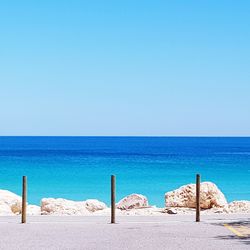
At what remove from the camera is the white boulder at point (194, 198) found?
2400 cm

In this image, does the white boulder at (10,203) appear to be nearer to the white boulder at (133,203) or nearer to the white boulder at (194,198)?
the white boulder at (133,203)

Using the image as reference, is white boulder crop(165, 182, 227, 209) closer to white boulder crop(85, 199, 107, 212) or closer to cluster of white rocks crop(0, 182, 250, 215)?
cluster of white rocks crop(0, 182, 250, 215)

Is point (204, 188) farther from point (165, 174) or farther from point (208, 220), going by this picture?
point (165, 174)

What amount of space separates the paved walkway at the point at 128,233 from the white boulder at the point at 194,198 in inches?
227

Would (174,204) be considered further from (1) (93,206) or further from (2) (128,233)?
(2) (128,233)

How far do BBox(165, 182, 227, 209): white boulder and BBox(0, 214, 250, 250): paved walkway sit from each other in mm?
5775

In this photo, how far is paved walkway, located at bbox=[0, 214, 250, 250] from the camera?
12.8 meters

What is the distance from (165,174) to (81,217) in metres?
56.9

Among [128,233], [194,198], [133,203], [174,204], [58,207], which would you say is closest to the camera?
[128,233]

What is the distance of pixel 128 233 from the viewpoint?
47.5ft

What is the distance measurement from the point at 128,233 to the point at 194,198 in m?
9.79

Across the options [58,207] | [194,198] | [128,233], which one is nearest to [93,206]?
[58,207]

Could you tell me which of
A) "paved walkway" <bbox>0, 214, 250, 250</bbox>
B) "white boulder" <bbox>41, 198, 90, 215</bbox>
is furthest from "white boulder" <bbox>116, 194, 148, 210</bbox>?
"paved walkway" <bbox>0, 214, 250, 250</bbox>

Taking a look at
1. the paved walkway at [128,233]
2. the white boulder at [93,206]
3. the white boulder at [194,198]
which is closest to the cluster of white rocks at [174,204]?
the white boulder at [194,198]
